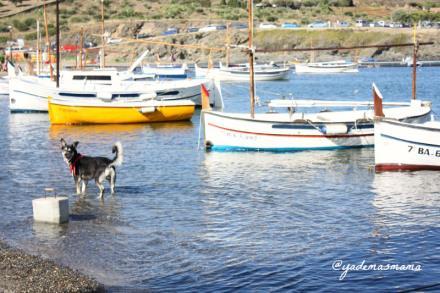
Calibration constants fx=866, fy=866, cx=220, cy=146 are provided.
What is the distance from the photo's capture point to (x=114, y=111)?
43.0m

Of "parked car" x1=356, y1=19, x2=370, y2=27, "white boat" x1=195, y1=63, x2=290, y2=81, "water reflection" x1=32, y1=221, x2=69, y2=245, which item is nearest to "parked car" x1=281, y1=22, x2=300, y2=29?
"parked car" x1=356, y1=19, x2=370, y2=27

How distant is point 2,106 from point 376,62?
72.1 metres

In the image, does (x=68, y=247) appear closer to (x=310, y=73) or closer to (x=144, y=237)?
(x=144, y=237)

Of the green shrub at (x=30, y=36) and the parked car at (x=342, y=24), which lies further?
the parked car at (x=342, y=24)

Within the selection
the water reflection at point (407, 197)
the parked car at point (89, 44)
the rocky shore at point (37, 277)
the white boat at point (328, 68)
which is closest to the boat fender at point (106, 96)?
the water reflection at point (407, 197)

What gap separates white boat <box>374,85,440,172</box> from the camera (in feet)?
86.2

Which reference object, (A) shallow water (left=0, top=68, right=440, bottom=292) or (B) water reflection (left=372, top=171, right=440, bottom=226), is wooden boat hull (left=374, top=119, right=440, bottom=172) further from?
(A) shallow water (left=0, top=68, right=440, bottom=292)

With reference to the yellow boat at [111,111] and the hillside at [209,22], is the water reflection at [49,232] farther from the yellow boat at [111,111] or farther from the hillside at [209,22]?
the hillside at [209,22]

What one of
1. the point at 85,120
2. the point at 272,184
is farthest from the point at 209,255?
the point at 85,120

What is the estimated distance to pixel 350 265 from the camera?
16047 mm

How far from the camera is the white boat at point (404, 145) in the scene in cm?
2627

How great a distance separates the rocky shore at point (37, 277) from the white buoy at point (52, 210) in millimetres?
3211

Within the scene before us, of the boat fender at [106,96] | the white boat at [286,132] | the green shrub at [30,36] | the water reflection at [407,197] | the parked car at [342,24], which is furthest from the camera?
the parked car at [342,24]

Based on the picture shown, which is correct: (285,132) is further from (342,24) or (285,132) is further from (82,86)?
(342,24)
